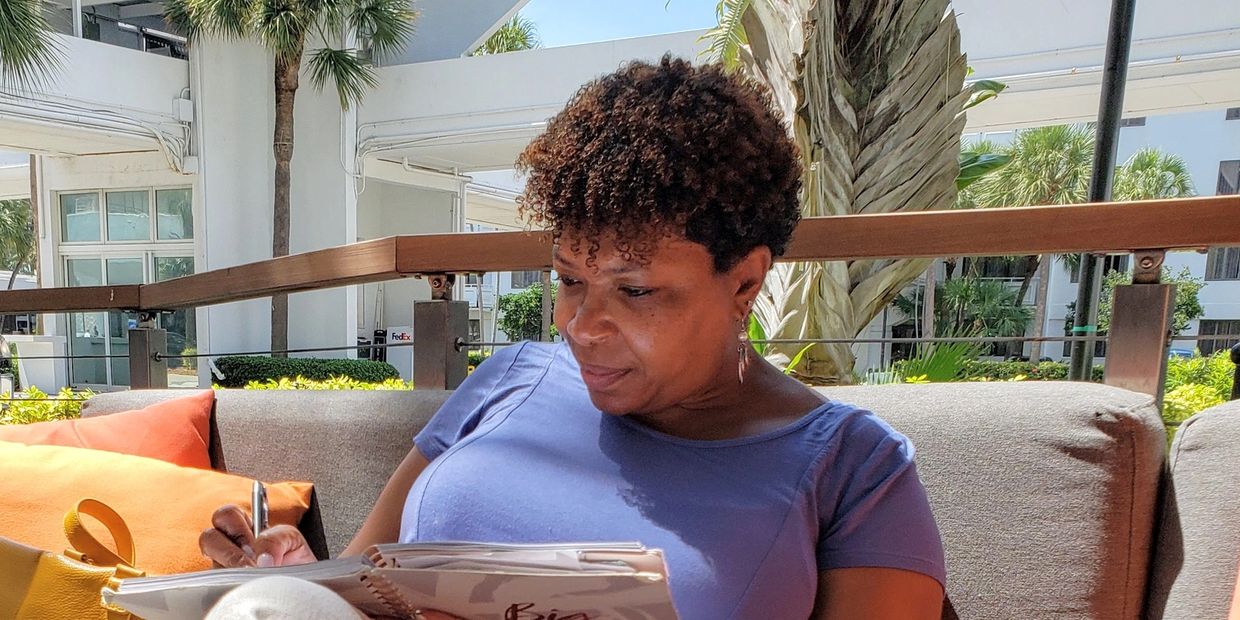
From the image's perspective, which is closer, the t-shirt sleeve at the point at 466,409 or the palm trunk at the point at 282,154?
the t-shirt sleeve at the point at 466,409

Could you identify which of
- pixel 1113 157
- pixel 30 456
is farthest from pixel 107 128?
pixel 1113 157

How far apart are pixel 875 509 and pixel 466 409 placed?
0.59 m

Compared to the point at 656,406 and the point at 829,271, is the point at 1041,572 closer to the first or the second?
the point at 656,406

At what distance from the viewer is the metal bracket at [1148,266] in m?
1.15

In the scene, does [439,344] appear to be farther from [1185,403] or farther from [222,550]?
[1185,403]

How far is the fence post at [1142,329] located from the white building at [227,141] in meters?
6.63

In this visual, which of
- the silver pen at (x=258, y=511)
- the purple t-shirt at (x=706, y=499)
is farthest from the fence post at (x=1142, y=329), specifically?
the silver pen at (x=258, y=511)

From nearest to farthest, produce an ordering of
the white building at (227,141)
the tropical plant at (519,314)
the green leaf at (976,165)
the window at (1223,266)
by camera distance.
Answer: the green leaf at (976,165), the white building at (227,141), the window at (1223,266), the tropical plant at (519,314)

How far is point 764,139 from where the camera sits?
974 mm

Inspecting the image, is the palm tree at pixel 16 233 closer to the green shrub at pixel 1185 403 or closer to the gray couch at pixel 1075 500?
the green shrub at pixel 1185 403

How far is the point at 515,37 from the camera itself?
16484 mm

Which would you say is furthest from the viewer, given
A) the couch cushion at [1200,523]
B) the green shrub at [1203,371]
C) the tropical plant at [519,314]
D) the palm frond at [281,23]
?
the tropical plant at [519,314]

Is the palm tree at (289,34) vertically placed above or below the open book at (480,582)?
above

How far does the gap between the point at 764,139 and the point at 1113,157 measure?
240 cm
